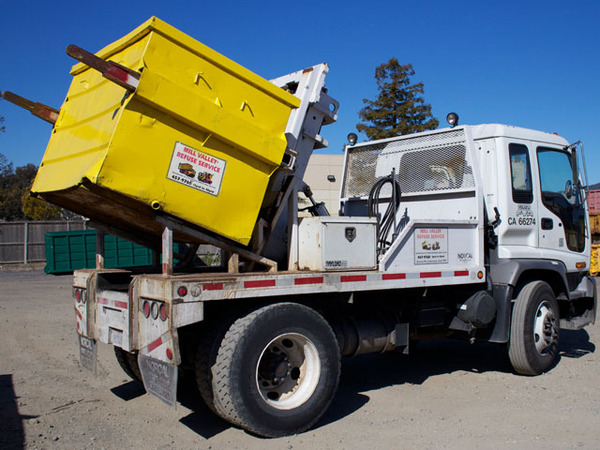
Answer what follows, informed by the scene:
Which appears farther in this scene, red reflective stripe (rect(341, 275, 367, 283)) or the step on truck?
red reflective stripe (rect(341, 275, 367, 283))

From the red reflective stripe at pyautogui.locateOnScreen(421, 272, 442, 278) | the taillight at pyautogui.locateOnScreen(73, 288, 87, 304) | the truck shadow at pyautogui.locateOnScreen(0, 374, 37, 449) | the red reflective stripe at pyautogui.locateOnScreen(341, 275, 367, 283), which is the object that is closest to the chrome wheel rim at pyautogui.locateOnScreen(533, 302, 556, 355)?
the red reflective stripe at pyautogui.locateOnScreen(421, 272, 442, 278)

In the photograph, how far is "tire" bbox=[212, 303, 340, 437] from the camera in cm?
→ 418

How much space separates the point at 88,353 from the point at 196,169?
2.10 m

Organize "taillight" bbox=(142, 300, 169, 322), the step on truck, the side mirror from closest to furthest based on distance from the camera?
"taillight" bbox=(142, 300, 169, 322), the step on truck, the side mirror

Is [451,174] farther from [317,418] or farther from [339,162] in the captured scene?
[339,162]

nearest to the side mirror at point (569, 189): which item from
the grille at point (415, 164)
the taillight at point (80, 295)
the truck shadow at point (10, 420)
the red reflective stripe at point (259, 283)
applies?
the grille at point (415, 164)

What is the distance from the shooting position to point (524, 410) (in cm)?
513

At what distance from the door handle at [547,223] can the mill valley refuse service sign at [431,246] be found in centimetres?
166

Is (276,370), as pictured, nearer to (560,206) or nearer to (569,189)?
(560,206)

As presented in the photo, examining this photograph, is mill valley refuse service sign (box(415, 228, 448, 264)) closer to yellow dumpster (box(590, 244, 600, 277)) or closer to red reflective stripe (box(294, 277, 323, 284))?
red reflective stripe (box(294, 277, 323, 284))

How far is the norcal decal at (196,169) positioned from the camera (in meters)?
4.20

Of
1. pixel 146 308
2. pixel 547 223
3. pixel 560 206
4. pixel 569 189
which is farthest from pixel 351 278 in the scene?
pixel 569 189

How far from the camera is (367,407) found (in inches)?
206

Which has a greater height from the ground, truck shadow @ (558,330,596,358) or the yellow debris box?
the yellow debris box
